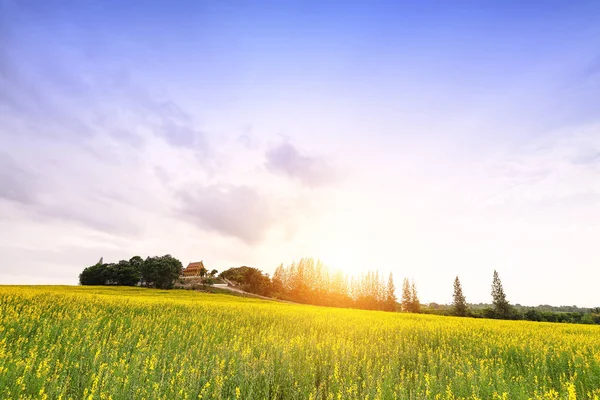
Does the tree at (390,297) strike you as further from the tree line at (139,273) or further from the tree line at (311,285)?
the tree line at (139,273)

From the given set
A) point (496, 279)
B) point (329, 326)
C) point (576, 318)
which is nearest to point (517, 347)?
point (329, 326)

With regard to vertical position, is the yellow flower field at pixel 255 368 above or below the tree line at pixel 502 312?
above

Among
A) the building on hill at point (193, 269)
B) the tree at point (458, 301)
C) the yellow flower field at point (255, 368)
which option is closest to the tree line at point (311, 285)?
the tree at point (458, 301)

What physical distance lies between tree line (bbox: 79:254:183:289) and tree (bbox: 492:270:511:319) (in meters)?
80.1

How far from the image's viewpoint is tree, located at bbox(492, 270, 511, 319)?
6706cm

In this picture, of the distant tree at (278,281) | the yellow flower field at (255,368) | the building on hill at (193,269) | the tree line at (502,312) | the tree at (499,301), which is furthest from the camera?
the building on hill at (193,269)

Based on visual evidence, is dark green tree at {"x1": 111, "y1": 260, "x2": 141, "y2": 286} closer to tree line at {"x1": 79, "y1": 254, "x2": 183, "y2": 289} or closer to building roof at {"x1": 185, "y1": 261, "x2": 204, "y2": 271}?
tree line at {"x1": 79, "y1": 254, "x2": 183, "y2": 289}

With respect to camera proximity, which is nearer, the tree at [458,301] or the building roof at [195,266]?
the tree at [458,301]

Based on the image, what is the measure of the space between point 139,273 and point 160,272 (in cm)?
864

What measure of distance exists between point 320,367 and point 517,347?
8038 mm

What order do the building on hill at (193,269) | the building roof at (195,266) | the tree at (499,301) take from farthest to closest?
the building roof at (195,266), the building on hill at (193,269), the tree at (499,301)

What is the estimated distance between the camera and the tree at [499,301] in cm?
6706

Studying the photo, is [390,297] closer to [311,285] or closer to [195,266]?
[311,285]

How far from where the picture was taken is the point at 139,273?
7281 cm
